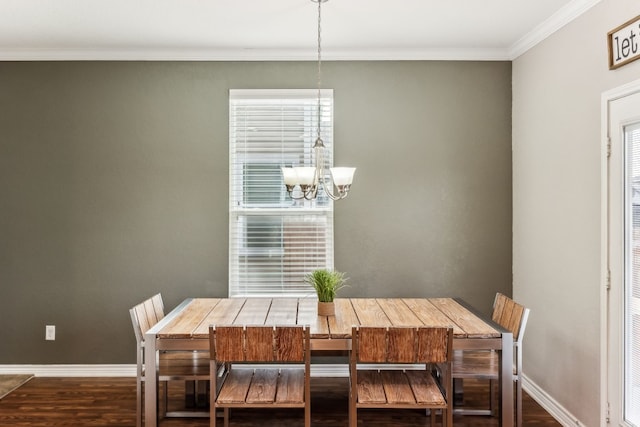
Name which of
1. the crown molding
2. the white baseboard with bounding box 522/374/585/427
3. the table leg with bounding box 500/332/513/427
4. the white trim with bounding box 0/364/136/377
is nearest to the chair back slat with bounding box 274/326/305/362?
the table leg with bounding box 500/332/513/427

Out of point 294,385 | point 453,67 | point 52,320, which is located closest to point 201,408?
point 294,385

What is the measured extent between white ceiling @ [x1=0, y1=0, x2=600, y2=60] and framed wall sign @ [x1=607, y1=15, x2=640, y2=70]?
1.14 ft

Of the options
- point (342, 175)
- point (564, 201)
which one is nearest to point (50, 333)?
point (342, 175)

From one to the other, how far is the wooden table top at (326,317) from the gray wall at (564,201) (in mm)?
640

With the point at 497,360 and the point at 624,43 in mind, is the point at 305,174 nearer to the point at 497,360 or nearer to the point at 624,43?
the point at 497,360

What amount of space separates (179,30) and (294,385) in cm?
251

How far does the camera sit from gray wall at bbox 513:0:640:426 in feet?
9.08

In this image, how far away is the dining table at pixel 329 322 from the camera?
2.57 m

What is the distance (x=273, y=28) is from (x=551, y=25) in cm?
186

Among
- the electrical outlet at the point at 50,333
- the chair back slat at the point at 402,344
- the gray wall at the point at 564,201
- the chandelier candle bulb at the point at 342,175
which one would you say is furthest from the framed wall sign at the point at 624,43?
the electrical outlet at the point at 50,333

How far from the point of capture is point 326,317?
114 inches

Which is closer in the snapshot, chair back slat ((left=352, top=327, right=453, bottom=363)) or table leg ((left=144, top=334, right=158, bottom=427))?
chair back slat ((left=352, top=327, right=453, bottom=363))

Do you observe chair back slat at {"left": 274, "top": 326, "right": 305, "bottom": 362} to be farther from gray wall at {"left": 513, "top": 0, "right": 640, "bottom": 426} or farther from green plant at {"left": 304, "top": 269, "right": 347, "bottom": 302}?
gray wall at {"left": 513, "top": 0, "right": 640, "bottom": 426}

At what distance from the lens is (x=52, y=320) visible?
392 cm
